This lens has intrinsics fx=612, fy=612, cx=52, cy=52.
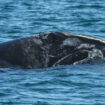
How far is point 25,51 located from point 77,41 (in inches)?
47.6

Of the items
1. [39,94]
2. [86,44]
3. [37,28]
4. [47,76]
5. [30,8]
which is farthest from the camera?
[30,8]

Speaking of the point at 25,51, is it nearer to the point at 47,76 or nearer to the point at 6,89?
the point at 47,76

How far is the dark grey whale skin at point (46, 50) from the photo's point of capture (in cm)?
1359

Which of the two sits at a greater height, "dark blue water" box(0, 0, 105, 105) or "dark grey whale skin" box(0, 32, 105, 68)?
"dark grey whale skin" box(0, 32, 105, 68)

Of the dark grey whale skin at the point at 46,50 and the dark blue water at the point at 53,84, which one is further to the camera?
the dark grey whale skin at the point at 46,50

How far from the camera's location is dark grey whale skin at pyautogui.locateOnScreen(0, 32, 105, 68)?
1359 centimetres

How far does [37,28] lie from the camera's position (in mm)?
20984

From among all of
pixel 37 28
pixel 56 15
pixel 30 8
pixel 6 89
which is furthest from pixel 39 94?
pixel 30 8

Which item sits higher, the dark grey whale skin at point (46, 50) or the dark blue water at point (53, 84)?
the dark grey whale skin at point (46, 50)

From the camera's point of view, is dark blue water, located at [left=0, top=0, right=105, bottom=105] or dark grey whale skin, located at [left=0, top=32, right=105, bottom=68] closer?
dark blue water, located at [left=0, top=0, right=105, bottom=105]

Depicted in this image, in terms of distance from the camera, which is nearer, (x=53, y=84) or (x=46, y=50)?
(x=53, y=84)

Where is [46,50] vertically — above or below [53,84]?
above

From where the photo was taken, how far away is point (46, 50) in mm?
13648

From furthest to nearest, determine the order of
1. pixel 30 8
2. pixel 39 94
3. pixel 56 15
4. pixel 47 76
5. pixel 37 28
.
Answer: pixel 30 8, pixel 56 15, pixel 37 28, pixel 47 76, pixel 39 94
